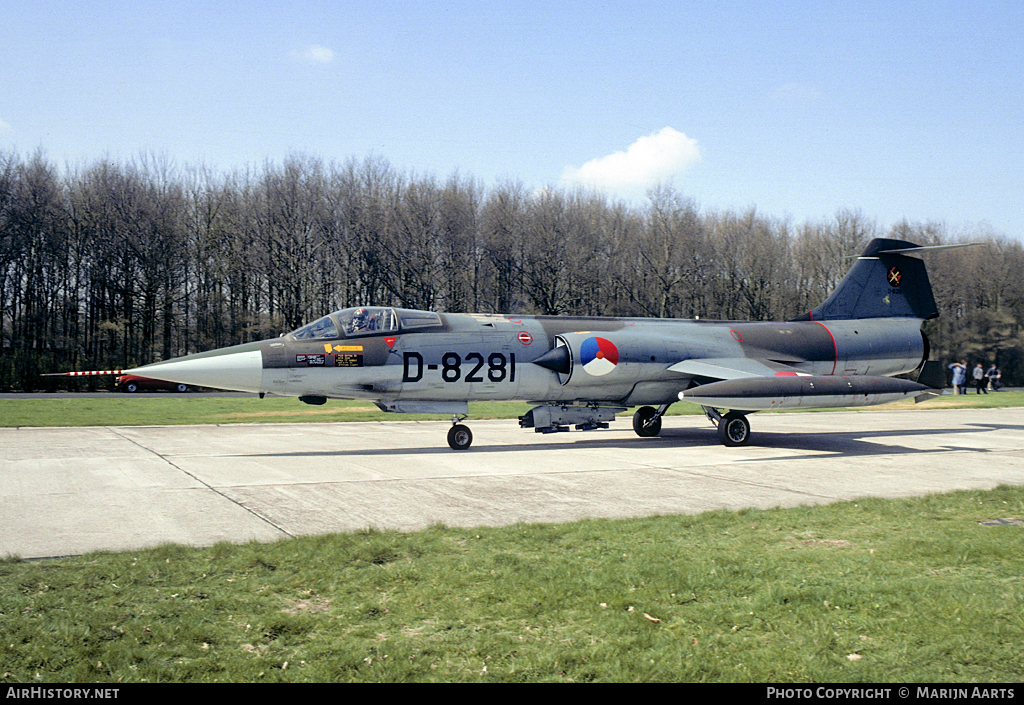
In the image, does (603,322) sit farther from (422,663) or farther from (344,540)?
(422,663)

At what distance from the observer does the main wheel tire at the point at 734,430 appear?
52.7ft

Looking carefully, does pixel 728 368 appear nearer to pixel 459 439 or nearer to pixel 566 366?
pixel 566 366

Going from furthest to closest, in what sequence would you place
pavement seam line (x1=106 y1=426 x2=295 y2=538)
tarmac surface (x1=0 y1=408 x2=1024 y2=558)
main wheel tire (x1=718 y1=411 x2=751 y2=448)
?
main wheel tire (x1=718 y1=411 x2=751 y2=448), tarmac surface (x1=0 y1=408 x2=1024 y2=558), pavement seam line (x1=106 y1=426 x2=295 y2=538)

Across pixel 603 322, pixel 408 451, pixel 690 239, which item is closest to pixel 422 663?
pixel 408 451

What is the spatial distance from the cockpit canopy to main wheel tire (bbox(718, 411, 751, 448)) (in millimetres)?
6427

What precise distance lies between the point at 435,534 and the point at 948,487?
7605mm

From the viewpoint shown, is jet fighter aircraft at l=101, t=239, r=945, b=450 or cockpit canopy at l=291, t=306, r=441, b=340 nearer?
jet fighter aircraft at l=101, t=239, r=945, b=450

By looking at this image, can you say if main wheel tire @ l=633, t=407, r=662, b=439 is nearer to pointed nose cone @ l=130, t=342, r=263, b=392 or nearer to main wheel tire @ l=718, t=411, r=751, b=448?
main wheel tire @ l=718, t=411, r=751, b=448

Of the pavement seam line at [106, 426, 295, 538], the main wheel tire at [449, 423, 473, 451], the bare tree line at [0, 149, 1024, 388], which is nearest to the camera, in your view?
the pavement seam line at [106, 426, 295, 538]

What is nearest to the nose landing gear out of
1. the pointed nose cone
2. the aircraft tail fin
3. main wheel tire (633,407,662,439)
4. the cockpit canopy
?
the cockpit canopy

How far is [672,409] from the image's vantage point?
89.6 feet

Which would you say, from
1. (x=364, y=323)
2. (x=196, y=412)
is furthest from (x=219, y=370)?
(x=196, y=412)

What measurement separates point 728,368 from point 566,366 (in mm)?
3738

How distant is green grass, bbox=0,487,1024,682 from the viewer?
13.2ft
